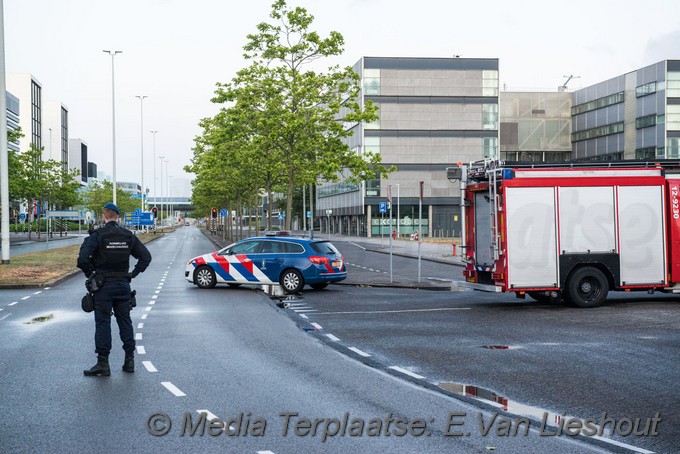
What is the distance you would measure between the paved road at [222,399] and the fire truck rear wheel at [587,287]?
633 cm

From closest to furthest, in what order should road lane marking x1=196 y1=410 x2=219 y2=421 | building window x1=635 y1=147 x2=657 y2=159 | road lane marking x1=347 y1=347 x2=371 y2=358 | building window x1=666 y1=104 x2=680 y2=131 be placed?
road lane marking x1=196 y1=410 x2=219 y2=421 → road lane marking x1=347 y1=347 x2=371 y2=358 → building window x1=666 y1=104 x2=680 y2=131 → building window x1=635 y1=147 x2=657 y2=159

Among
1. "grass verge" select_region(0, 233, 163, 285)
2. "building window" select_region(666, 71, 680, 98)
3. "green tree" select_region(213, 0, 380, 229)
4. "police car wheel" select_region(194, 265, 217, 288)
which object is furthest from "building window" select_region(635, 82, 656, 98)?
"police car wheel" select_region(194, 265, 217, 288)

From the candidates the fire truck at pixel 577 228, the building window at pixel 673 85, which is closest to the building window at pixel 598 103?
the building window at pixel 673 85

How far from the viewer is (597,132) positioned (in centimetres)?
8238

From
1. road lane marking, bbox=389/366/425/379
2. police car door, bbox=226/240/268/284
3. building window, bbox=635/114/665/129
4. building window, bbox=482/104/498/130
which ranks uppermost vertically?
building window, bbox=482/104/498/130

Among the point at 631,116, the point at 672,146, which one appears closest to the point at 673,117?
the point at 672,146

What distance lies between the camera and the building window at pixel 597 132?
7888 centimetres

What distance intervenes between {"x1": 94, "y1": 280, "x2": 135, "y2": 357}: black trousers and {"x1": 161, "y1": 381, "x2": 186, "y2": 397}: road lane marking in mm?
919

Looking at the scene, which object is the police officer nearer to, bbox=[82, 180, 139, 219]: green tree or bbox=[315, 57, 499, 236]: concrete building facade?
bbox=[315, 57, 499, 236]: concrete building facade

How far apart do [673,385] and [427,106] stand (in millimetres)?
70864

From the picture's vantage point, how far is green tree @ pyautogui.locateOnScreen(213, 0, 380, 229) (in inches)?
1282

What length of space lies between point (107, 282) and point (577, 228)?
10484 mm

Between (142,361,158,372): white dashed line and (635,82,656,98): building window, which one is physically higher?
(635,82,656,98): building window

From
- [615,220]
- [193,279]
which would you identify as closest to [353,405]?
[615,220]
